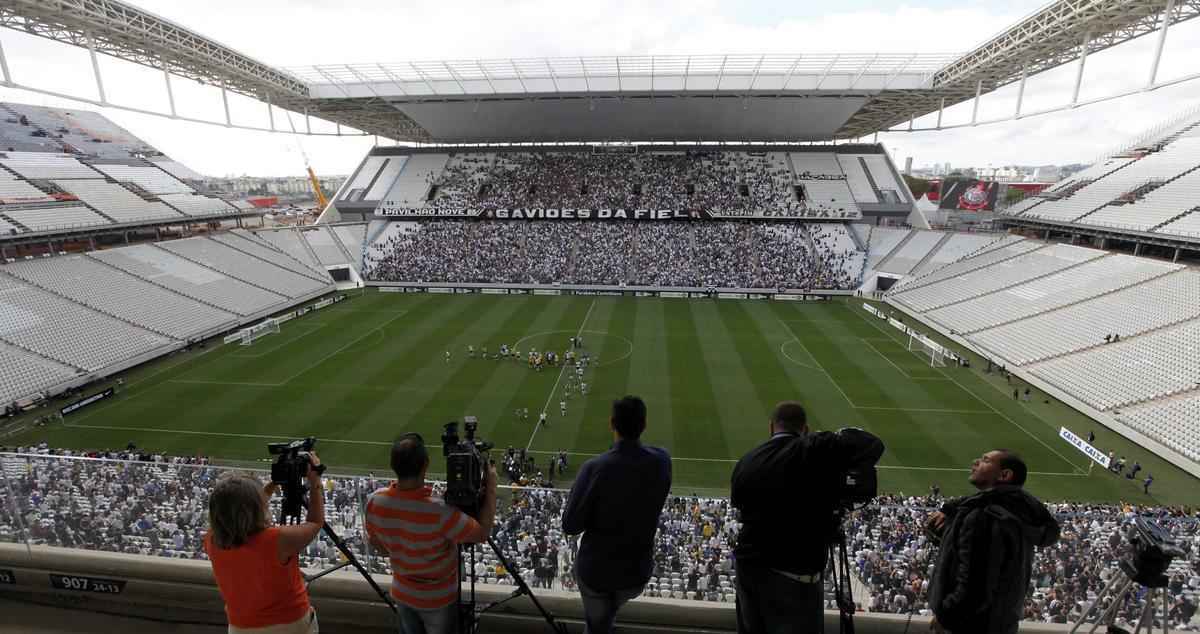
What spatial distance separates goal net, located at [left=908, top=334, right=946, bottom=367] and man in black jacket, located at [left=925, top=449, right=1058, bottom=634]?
29037mm

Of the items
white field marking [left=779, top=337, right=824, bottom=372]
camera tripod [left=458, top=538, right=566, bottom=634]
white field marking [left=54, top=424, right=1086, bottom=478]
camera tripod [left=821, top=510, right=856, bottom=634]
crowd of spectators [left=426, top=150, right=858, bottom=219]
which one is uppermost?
crowd of spectators [left=426, top=150, right=858, bottom=219]

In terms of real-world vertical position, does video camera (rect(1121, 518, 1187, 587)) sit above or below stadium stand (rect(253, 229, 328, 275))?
above

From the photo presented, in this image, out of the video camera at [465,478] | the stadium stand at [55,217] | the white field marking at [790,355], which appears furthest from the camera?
the stadium stand at [55,217]

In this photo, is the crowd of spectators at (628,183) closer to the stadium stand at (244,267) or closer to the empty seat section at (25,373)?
the stadium stand at (244,267)

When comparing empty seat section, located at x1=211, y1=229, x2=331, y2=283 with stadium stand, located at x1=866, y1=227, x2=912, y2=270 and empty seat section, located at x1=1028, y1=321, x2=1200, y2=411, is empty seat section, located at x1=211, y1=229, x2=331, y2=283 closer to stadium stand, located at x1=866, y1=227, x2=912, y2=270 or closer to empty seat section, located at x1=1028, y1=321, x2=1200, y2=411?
stadium stand, located at x1=866, y1=227, x2=912, y2=270

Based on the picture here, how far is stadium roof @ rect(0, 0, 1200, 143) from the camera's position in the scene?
28203mm

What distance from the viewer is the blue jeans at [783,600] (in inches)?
130

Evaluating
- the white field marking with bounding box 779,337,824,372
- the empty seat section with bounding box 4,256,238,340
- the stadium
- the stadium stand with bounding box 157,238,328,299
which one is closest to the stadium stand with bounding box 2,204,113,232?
the stadium

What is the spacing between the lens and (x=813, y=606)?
10.9 feet

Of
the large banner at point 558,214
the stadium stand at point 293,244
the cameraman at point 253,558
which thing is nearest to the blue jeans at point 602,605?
the cameraman at point 253,558

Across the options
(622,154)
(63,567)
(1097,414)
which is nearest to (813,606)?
(63,567)

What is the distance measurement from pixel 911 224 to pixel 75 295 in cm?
6505

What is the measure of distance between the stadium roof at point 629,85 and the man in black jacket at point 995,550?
113 ft

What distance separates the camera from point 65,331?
90.3 ft
